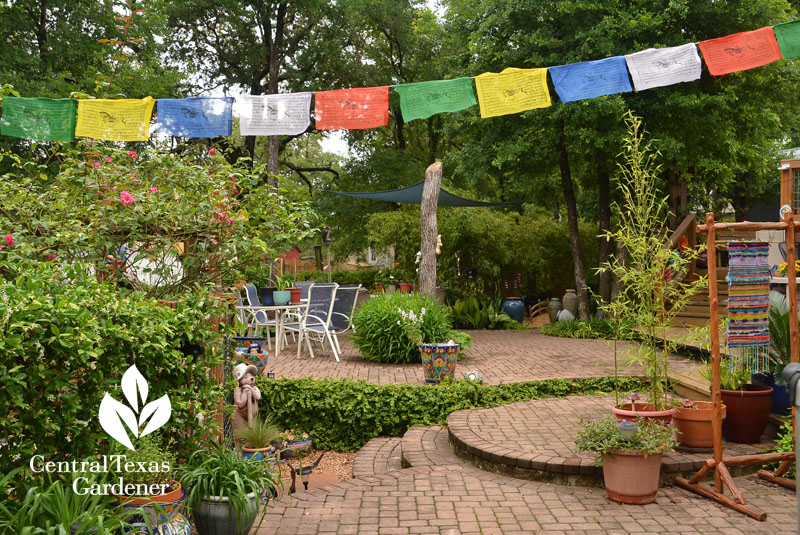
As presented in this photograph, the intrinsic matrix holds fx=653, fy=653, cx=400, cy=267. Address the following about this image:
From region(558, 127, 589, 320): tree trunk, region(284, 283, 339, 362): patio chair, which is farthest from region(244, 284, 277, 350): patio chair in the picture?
region(558, 127, 589, 320): tree trunk

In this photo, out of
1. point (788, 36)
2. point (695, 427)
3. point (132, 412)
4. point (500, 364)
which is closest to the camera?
point (132, 412)

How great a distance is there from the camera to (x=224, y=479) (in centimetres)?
290

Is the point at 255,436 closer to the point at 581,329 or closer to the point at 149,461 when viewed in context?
the point at 149,461

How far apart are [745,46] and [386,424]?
5165mm

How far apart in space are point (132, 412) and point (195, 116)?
17.6ft

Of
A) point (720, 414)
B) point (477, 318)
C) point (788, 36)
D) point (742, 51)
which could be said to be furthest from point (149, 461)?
point (477, 318)

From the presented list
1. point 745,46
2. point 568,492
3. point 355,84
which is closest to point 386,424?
point 568,492

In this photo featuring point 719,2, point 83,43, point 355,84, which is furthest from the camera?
point 355,84

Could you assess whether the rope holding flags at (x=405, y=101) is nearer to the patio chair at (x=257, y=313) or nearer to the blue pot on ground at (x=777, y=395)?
the patio chair at (x=257, y=313)

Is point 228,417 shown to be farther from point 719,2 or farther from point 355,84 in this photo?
point 355,84

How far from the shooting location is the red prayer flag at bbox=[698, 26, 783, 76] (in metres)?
6.47

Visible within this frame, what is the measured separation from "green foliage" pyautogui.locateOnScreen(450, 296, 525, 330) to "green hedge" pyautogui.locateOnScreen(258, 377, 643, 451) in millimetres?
5848

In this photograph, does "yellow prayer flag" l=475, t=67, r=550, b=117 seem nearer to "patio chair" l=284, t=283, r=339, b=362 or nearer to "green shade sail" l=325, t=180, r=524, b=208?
"patio chair" l=284, t=283, r=339, b=362

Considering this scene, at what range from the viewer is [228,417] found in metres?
4.13
